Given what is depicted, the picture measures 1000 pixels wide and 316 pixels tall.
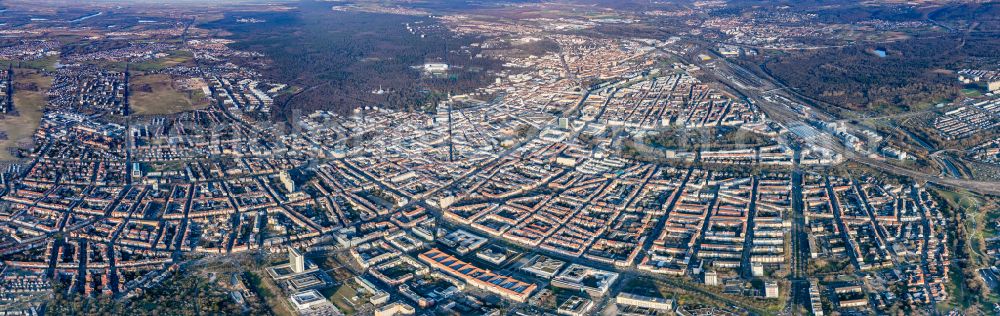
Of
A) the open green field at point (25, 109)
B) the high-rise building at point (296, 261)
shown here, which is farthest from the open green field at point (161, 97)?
the high-rise building at point (296, 261)

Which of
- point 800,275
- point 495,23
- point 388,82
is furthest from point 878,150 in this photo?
point 495,23

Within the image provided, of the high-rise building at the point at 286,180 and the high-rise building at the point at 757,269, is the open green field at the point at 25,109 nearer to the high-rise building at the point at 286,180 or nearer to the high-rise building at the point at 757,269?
the high-rise building at the point at 286,180

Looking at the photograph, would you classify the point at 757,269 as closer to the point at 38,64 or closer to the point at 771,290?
the point at 771,290

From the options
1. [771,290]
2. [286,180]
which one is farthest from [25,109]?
[771,290]

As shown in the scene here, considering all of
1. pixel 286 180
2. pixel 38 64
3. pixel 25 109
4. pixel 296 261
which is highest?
pixel 38 64

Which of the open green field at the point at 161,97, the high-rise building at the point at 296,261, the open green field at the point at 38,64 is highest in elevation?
the open green field at the point at 38,64

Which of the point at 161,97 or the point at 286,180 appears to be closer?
the point at 286,180

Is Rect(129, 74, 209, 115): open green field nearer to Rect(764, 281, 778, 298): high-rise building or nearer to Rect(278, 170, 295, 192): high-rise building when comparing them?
Rect(278, 170, 295, 192): high-rise building
